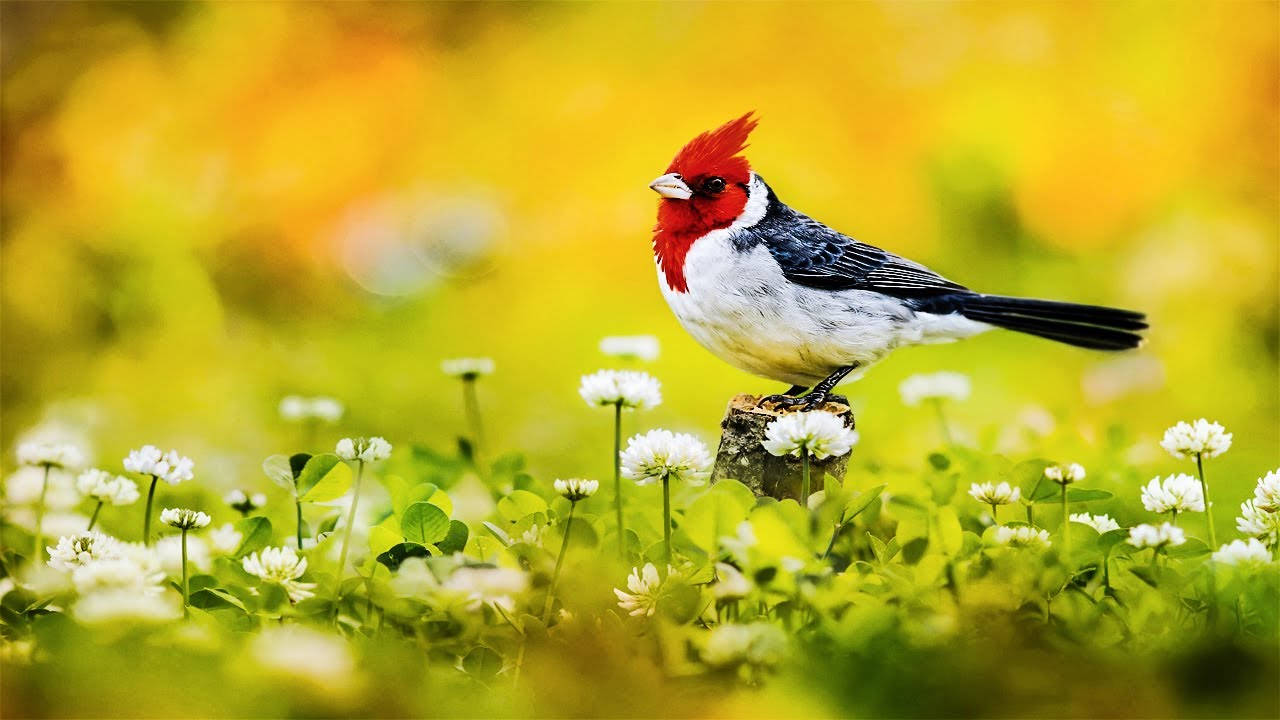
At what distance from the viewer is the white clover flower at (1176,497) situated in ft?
5.88

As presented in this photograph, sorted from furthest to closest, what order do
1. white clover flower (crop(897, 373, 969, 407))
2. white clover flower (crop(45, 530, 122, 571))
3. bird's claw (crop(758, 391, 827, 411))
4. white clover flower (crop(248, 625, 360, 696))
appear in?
white clover flower (crop(897, 373, 969, 407)) → bird's claw (crop(758, 391, 827, 411)) → white clover flower (crop(45, 530, 122, 571)) → white clover flower (crop(248, 625, 360, 696))

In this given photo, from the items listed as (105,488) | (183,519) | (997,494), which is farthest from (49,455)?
(997,494)

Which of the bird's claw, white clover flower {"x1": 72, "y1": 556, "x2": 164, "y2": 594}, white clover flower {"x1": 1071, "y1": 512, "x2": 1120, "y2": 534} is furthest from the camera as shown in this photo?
the bird's claw

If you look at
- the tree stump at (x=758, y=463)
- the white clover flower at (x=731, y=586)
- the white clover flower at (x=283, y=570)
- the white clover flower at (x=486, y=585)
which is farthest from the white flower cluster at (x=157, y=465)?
the tree stump at (x=758, y=463)

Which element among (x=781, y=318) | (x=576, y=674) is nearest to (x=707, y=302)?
(x=781, y=318)

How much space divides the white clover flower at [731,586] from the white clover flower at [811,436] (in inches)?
10.2

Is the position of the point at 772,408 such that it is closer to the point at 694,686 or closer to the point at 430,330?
the point at 694,686

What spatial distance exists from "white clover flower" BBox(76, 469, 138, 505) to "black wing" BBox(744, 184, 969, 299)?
1.44 metres

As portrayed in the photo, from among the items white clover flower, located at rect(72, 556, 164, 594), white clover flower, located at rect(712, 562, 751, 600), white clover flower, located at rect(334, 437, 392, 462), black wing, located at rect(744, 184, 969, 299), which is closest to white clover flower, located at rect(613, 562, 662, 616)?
white clover flower, located at rect(712, 562, 751, 600)

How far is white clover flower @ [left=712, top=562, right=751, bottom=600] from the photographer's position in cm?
144

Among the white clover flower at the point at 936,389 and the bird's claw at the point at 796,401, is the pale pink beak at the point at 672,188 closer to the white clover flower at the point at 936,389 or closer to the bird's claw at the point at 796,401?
the bird's claw at the point at 796,401

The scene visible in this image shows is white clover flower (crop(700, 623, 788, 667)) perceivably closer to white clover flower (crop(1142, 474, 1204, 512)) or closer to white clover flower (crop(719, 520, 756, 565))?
white clover flower (crop(719, 520, 756, 565))

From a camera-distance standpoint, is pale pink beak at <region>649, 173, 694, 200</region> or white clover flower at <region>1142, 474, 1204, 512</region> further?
pale pink beak at <region>649, 173, 694, 200</region>

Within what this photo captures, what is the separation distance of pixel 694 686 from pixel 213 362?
3.94 metres
